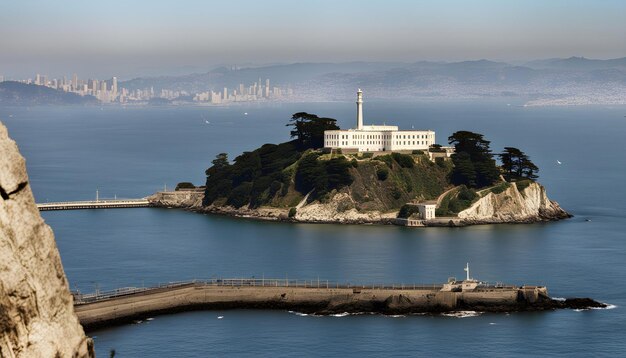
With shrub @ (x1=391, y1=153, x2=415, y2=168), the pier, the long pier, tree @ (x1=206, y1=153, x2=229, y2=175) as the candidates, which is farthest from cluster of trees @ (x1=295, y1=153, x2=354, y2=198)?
the pier

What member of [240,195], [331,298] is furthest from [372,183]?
[331,298]

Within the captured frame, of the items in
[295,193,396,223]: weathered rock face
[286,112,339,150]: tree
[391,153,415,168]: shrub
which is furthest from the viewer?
[286,112,339,150]: tree

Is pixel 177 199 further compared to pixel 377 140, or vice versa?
pixel 377 140

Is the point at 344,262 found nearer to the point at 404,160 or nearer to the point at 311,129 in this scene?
the point at 404,160

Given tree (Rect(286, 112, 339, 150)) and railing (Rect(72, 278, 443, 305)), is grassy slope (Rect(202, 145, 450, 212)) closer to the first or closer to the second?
tree (Rect(286, 112, 339, 150))

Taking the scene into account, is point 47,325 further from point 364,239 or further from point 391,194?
point 391,194

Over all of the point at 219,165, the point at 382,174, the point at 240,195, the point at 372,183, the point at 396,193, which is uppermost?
the point at 219,165

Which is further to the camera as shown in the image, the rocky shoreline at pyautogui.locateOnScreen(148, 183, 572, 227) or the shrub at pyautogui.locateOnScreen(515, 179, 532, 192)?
the shrub at pyautogui.locateOnScreen(515, 179, 532, 192)

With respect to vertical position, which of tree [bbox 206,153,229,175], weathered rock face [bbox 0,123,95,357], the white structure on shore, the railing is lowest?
the railing
